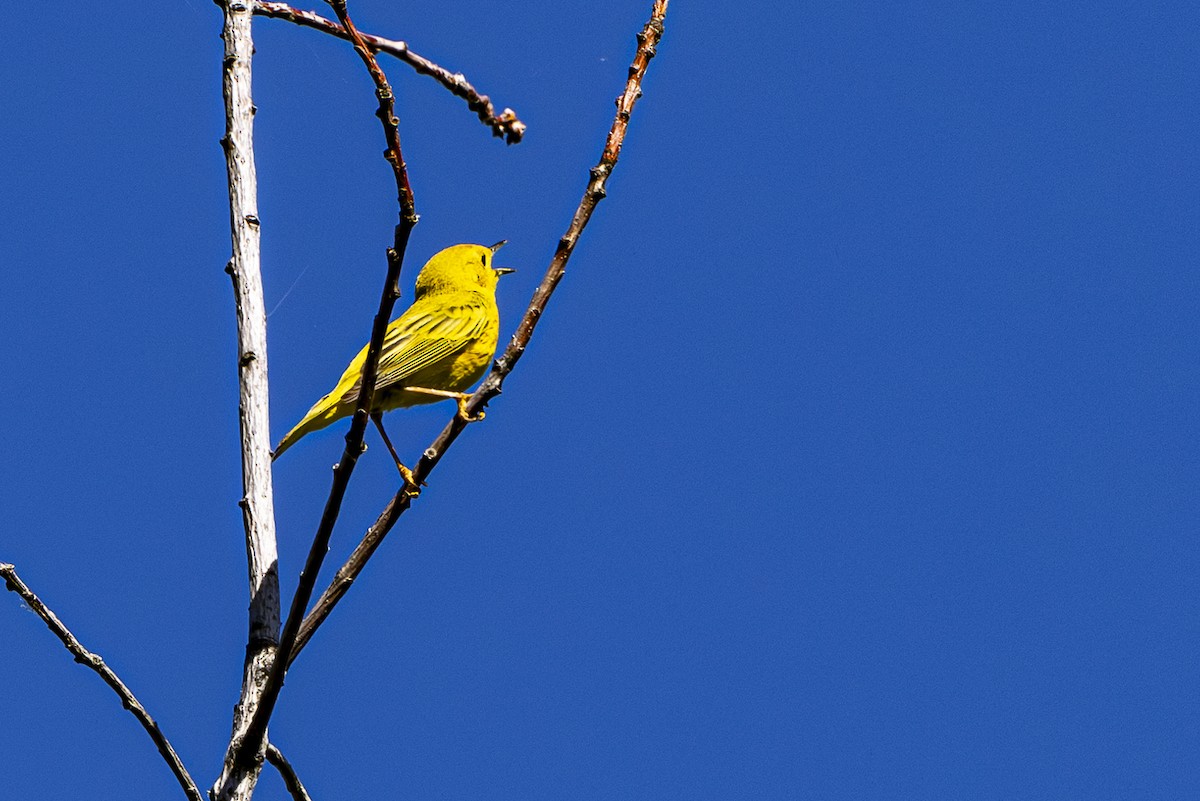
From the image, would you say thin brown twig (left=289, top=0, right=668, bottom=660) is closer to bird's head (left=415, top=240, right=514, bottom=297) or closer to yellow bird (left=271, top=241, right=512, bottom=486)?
yellow bird (left=271, top=241, right=512, bottom=486)

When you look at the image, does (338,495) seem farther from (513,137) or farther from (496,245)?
(496,245)

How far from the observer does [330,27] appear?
2744 mm

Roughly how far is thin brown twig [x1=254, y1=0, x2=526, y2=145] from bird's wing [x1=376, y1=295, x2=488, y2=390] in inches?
120

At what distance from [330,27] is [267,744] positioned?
168 cm

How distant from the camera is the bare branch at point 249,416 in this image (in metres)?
3.06

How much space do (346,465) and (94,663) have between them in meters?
0.73

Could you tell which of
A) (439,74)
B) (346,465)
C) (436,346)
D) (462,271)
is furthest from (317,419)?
(439,74)

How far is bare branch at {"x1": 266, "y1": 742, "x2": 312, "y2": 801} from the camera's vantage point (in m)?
3.15

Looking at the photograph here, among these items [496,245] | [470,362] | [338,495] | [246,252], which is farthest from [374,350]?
[496,245]

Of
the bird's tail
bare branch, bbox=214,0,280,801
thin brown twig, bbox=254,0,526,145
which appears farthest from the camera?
the bird's tail

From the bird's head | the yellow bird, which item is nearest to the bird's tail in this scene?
the yellow bird

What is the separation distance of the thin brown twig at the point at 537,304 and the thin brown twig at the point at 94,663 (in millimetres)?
354

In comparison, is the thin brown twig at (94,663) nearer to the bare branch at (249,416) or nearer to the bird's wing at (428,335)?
the bare branch at (249,416)

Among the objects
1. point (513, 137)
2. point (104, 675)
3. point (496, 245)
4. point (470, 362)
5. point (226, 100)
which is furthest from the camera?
point (496, 245)
